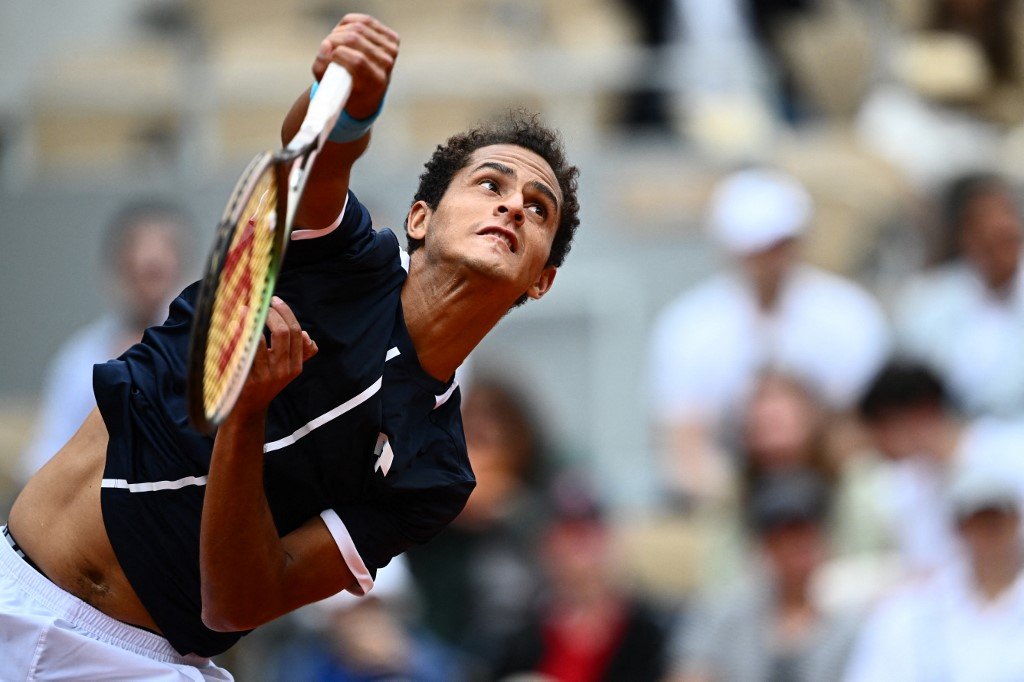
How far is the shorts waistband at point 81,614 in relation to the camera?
3615 millimetres

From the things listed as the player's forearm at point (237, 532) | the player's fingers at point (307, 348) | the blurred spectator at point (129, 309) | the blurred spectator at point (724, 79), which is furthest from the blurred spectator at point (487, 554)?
the player's fingers at point (307, 348)

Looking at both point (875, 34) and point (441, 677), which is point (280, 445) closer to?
point (441, 677)

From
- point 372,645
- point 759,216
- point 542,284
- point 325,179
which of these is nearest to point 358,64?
point 325,179

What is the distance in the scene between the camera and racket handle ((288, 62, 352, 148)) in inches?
125

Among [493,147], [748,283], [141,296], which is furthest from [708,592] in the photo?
[493,147]

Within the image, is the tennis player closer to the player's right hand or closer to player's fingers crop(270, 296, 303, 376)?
the player's right hand

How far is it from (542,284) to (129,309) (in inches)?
154

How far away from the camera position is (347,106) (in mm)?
3369

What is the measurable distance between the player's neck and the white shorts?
86 centimetres

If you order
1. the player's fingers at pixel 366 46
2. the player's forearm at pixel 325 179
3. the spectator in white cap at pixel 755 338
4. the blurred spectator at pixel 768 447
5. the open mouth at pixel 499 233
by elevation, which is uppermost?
the spectator in white cap at pixel 755 338

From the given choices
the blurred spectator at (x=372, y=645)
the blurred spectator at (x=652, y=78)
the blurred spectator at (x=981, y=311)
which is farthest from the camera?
the blurred spectator at (x=652, y=78)

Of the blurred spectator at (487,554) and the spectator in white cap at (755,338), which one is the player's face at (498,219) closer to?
the blurred spectator at (487,554)

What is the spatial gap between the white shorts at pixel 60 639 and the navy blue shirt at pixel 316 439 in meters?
0.09

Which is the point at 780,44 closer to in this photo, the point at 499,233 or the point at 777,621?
the point at 777,621
